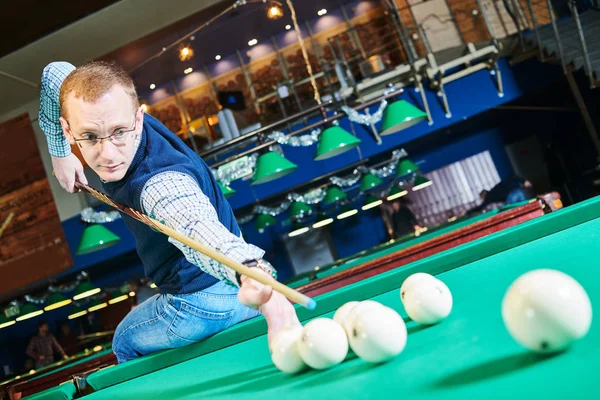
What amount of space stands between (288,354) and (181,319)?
40.1 inches

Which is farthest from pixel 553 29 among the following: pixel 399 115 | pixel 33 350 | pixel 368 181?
pixel 33 350

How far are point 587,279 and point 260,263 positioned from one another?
30.6 inches

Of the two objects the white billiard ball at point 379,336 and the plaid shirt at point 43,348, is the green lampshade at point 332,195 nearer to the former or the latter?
the plaid shirt at point 43,348

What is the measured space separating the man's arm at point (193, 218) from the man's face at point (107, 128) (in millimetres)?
212

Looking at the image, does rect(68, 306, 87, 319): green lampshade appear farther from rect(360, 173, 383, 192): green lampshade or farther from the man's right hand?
the man's right hand

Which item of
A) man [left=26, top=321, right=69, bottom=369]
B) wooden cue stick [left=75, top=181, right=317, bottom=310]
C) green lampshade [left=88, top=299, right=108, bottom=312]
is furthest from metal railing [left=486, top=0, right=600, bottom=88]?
man [left=26, top=321, right=69, bottom=369]

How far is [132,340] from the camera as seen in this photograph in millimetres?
2436

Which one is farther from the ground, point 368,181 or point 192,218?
point 368,181

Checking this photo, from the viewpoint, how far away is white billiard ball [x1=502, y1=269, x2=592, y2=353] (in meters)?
0.89

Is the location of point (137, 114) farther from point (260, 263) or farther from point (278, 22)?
point (278, 22)

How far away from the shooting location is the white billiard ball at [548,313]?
0.89m

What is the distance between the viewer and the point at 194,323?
227cm

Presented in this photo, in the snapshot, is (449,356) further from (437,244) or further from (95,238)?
(95,238)

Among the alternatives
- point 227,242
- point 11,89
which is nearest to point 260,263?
point 227,242
